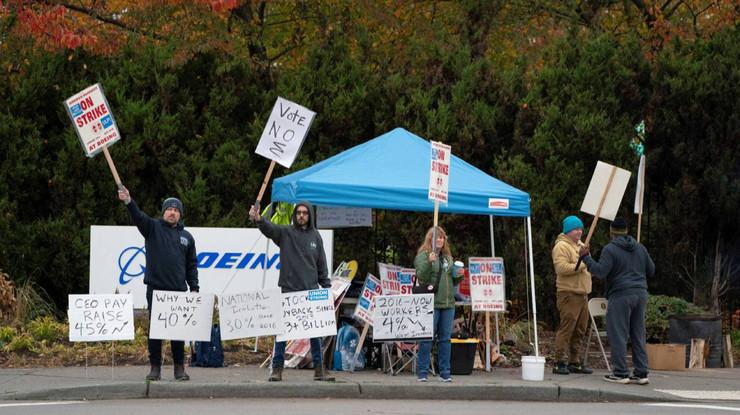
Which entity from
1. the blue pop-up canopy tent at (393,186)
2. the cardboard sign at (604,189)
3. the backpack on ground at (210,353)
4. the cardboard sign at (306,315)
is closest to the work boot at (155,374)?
the cardboard sign at (306,315)

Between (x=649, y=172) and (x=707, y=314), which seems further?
(x=649, y=172)

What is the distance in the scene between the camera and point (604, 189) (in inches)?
565

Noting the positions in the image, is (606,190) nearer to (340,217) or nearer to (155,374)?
(340,217)

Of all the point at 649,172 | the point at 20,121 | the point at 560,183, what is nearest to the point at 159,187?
the point at 20,121

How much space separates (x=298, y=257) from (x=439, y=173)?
1870 mm

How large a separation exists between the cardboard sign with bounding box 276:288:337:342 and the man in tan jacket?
3046mm

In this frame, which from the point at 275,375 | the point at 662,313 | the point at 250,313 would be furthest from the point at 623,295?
the point at 250,313

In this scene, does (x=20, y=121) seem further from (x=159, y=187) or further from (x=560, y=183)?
(x=560, y=183)

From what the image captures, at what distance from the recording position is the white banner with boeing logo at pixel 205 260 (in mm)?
16516

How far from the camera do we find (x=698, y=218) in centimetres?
A: 1772

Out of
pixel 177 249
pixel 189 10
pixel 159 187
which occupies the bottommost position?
pixel 177 249

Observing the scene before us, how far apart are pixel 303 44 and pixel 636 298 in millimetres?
11962

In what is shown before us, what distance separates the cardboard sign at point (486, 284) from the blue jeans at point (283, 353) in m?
2.42

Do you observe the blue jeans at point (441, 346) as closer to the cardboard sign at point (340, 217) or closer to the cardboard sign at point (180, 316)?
the cardboard sign at point (180, 316)
